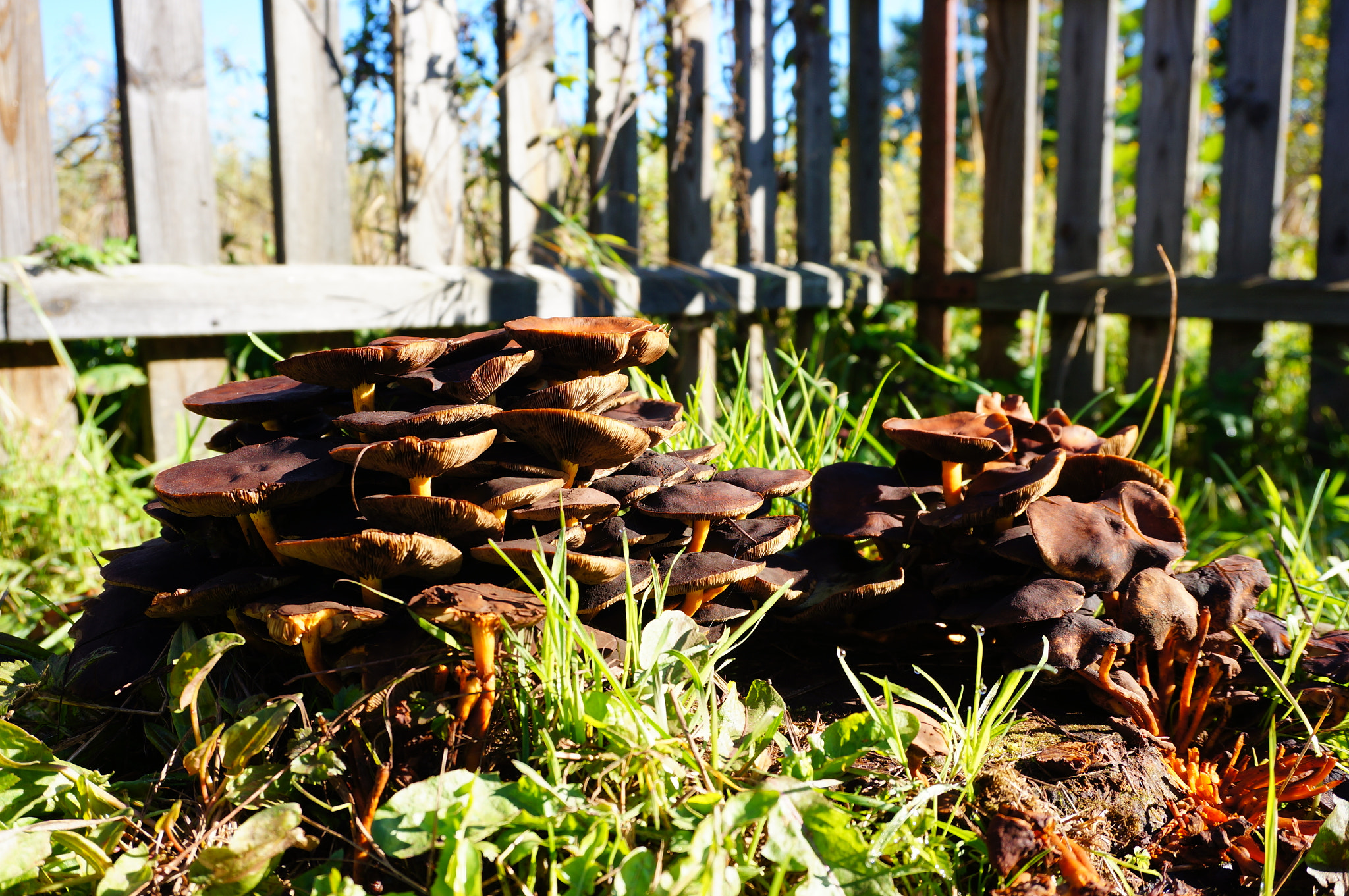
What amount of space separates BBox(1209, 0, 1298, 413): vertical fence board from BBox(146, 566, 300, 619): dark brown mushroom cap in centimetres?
409

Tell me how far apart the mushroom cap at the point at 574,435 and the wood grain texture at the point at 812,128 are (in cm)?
357

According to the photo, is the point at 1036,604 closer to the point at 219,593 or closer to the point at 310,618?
the point at 310,618

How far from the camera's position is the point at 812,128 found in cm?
453

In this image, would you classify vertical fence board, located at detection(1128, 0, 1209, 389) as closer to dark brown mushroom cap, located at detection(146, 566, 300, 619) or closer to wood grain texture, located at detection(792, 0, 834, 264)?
wood grain texture, located at detection(792, 0, 834, 264)

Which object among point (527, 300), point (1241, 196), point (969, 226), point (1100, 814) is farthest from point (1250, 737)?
point (969, 226)

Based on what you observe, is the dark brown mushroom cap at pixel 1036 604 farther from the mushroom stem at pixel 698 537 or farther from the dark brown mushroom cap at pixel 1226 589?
the mushroom stem at pixel 698 537

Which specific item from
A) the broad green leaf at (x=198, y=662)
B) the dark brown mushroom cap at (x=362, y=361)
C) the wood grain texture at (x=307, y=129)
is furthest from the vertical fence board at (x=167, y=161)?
the broad green leaf at (x=198, y=662)

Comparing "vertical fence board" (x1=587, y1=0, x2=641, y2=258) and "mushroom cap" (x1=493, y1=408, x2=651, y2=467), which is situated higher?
"vertical fence board" (x1=587, y1=0, x2=641, y2=258)

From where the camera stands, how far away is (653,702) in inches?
47.5

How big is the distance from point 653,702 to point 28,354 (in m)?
2.42

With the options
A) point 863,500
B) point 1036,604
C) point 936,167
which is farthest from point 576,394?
point 936,167

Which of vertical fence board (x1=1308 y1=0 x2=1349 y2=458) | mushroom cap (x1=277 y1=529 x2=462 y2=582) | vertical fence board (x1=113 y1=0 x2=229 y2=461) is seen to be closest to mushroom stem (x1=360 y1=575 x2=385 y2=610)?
mushroom cap (x1=277 y1=529 x2=462 y2=582)

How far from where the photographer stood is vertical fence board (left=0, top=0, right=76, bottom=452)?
2584mm

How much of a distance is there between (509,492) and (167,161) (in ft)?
7.39
